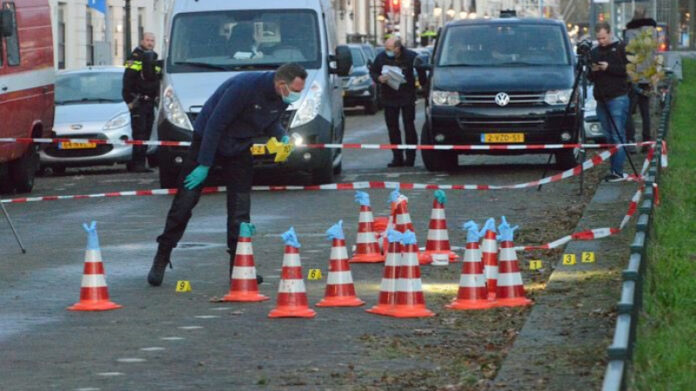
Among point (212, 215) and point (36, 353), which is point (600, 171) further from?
point (36, 353)

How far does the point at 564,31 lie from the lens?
23938mm

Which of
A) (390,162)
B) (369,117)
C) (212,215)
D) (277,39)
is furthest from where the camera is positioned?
(369,117)

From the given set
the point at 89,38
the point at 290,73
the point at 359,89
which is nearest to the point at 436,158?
the point at 290,73

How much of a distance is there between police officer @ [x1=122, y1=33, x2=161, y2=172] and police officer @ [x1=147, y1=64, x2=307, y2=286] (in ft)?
44.0

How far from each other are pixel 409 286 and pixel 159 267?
230cm

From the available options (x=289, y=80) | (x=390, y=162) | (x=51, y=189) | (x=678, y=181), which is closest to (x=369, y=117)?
(x=390, y=162)

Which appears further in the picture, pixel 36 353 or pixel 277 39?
pixel 277 39

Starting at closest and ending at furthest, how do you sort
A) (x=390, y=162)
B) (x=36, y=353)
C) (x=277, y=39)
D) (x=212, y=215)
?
(x=36, y=353), (x=212, y=215), (x=277, y=39), (x=390, y=162)

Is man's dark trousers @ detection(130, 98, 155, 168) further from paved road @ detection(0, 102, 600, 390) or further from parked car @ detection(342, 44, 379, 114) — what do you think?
parked car @ detection(342, 44, 379, 114)

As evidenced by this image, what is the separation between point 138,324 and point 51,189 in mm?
13180

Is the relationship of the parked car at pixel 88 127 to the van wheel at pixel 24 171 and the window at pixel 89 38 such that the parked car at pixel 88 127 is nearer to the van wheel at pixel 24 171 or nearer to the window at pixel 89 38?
the van wheel at pixel 24 171

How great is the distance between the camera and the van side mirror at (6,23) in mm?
20562

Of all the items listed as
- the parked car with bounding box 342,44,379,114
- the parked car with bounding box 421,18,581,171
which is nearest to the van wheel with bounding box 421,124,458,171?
the parked car with bounding box 421,18,581,171

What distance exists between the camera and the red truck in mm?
21062
